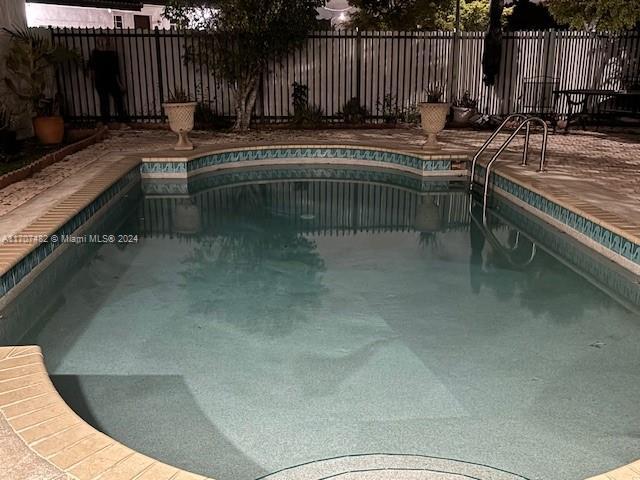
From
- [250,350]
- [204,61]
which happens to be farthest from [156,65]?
[250,350]

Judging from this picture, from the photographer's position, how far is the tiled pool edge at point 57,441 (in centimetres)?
202

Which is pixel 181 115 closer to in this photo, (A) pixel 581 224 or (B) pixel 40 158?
(B) pixel 40 158

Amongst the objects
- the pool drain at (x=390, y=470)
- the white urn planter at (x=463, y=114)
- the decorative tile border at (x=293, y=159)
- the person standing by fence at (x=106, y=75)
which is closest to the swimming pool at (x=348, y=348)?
the pool drain at (x=390, y=470)

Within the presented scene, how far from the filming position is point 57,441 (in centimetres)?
218

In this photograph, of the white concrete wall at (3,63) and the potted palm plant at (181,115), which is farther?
the white concrete wall at (3,63)

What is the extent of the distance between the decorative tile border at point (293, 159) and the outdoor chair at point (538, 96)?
545 centimetres

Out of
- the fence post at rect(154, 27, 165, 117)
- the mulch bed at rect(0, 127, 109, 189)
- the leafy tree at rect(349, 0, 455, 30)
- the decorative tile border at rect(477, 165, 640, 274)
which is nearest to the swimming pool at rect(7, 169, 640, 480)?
the decorative tile border at rect(477, 165, 640, 274)

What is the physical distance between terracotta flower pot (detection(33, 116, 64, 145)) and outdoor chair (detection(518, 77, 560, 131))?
9.07 metres

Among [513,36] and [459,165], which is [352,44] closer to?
[513,36]

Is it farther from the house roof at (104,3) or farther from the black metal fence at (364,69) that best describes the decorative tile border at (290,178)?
the house roof at (104,3)

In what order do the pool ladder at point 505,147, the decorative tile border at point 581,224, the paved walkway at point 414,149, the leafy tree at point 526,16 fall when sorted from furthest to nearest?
the leafy tree at point 526,16, the pool ladder at point 505,147, the paved walkway at point 414,149, the decorative tile border at point 581,224

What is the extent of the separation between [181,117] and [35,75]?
2.59 meters

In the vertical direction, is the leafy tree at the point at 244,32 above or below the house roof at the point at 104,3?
below

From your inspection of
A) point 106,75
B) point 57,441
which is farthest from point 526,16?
point 57,441
